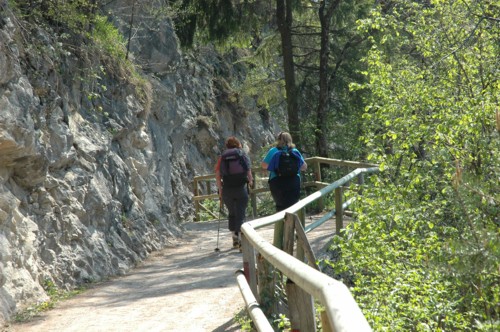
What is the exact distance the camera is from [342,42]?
71.8 ft

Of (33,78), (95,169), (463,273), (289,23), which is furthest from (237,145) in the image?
(289,23)

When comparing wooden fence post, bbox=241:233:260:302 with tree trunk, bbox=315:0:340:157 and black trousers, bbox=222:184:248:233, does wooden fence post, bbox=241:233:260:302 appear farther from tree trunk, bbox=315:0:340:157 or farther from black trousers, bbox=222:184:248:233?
tree trunk, bbox=315:0:340:157

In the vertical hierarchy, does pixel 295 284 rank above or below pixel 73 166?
below

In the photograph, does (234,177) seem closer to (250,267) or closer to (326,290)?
(250,267)

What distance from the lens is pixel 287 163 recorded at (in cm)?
1162

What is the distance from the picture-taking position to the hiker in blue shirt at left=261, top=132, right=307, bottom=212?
1164 cm

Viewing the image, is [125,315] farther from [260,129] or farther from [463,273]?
[260,129]

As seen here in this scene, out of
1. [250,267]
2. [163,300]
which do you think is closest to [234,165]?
[163,300]

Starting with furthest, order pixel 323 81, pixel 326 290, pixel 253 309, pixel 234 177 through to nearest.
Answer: pixel 323 81 → pixel 234 177 → pixel 253 309 → pixel 326 290

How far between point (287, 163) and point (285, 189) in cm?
47

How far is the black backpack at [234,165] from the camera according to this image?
12.4m

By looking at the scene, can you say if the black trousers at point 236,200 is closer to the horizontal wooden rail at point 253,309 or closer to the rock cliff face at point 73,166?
the rock cliff face at point 73,166

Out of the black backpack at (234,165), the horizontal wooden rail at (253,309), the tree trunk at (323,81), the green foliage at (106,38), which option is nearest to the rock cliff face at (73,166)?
the green foliage at (106,38)

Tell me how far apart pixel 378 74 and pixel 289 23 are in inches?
406
